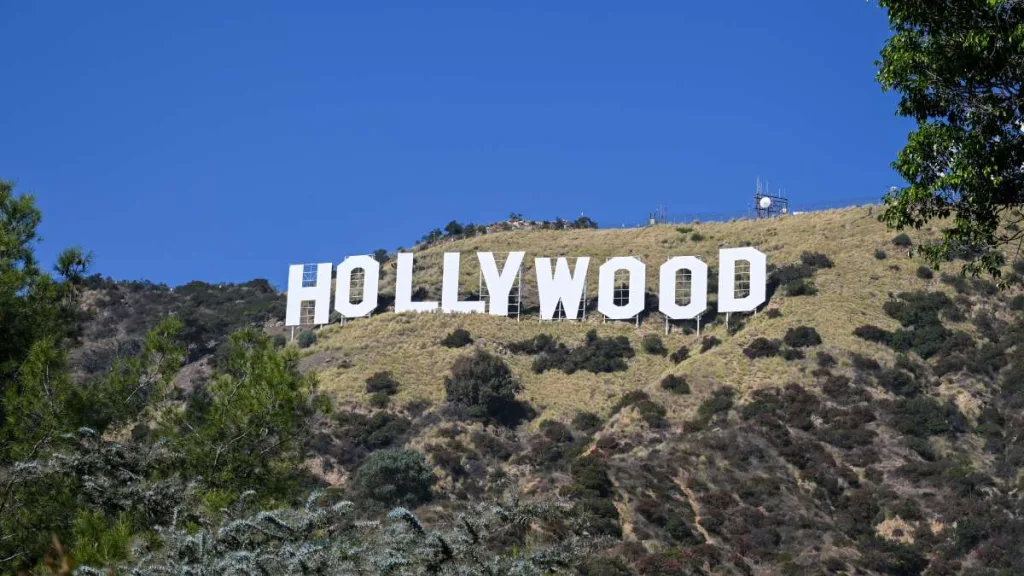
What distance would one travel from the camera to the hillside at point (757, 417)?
178 feet

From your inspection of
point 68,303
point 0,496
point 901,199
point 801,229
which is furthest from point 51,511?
point 801,229

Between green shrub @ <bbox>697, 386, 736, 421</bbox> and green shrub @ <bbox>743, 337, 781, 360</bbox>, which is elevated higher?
green shrub @ <bbox>743, 337, 781, 360</bbox>

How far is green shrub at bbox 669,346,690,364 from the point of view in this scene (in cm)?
7550

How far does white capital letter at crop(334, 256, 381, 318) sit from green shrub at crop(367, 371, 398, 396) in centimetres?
619

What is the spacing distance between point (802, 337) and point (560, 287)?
48.4ft

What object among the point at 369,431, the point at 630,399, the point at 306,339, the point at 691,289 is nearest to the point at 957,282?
the point at 691,289

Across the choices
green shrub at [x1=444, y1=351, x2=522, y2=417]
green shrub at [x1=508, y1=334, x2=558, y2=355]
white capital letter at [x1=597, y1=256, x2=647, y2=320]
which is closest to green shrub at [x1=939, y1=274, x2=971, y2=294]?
white capital letter at [x1=597, y1=256, x2=647, y2=320]

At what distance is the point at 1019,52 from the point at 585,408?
5775cm

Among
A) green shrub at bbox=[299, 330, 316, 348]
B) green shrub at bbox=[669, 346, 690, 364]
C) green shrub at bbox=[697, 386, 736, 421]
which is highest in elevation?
green shrub at bbox=[299, 330, 316, 348]

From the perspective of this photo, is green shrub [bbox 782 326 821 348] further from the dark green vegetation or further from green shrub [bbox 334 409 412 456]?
green shrub [bbox 334 409 412 456]

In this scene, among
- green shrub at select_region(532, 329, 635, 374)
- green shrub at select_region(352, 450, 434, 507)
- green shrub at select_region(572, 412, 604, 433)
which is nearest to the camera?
green shrub at select_region(352, 450, 434, 507)

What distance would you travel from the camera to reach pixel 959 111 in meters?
16.8

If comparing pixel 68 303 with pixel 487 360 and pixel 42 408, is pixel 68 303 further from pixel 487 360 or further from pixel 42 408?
pixel 487 360

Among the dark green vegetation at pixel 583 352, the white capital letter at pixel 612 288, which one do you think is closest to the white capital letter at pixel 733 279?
the white capital letter at pixel 612 288
